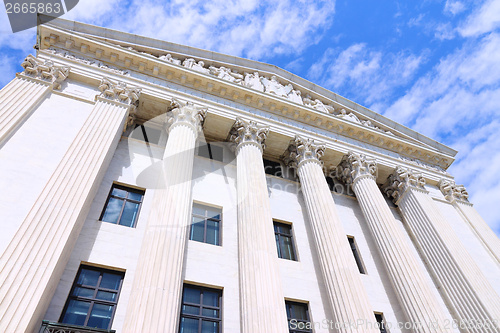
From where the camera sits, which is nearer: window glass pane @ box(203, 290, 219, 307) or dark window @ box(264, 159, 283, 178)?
window glass pane @ box(203, 290, 219, 307)

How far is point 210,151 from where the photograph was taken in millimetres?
19906

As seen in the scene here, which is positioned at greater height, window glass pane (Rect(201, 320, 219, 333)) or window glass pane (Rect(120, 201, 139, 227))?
window glass pane (Rect(120, 201, 139, 227))

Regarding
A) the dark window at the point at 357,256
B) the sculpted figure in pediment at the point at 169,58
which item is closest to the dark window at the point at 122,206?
the sculpted figure in pediment at the point at 169,58

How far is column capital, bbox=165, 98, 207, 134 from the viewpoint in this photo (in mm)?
17516

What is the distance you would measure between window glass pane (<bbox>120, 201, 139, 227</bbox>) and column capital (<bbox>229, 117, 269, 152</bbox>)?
21.7 feet

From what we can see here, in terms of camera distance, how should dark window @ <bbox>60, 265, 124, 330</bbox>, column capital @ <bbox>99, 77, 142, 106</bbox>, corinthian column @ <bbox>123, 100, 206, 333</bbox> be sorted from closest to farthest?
corinthian column @ <bbox>123, 100, 206, 333</bbox>, dark window @ <bbox>60, 265, 124, 330</bbox>, column capital @ <bbox>99, 77, 142, 106</bbox>

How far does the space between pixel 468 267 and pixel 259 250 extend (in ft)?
37.5

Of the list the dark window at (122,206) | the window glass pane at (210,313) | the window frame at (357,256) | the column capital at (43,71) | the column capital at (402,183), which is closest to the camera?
the window glass pane at (210,313)

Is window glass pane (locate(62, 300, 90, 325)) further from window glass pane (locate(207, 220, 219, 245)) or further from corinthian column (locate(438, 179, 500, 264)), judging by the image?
corinthian column (locate(438, 179, 500, 264))

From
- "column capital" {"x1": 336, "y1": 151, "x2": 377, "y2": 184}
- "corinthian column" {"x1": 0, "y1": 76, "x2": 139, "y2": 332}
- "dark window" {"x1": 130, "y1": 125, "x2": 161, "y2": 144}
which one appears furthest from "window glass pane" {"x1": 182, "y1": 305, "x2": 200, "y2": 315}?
"column capital" {"x1": 336, "y1": 151, "x2": 377, "y2": 184}

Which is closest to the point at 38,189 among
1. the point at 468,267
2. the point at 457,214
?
the point at 468,267

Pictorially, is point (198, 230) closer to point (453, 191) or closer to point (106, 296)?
point (106, 296)

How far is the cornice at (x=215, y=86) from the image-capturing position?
18.8 meters

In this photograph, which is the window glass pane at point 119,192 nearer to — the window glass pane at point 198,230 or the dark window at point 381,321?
the window glass pane at point 198,230
